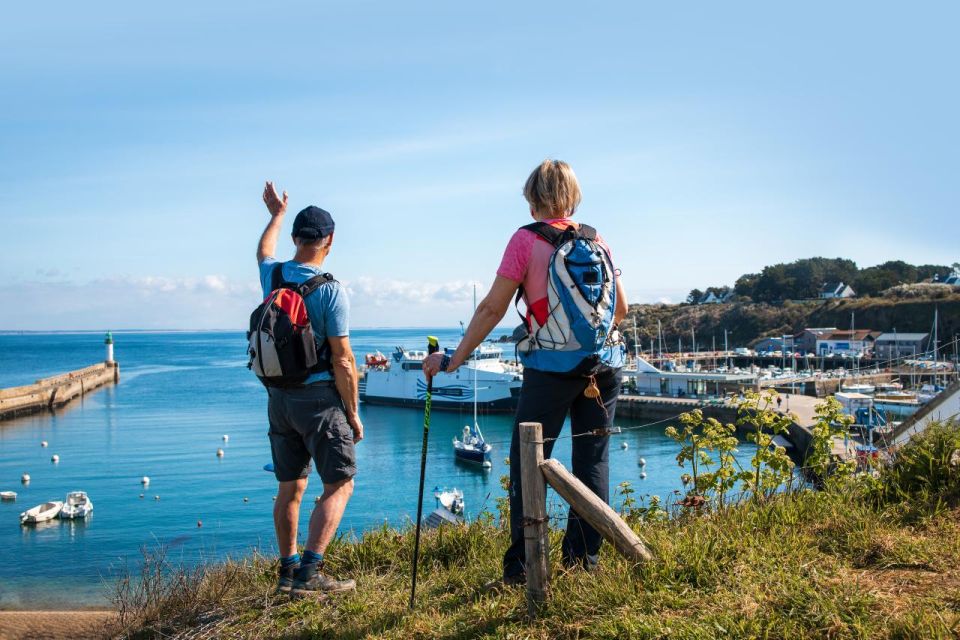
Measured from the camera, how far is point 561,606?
113 inches

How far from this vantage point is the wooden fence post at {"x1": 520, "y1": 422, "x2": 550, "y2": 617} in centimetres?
285

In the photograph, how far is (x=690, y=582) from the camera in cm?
292

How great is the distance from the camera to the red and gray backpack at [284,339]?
10.6 ft

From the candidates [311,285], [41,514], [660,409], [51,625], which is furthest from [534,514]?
[660,409]

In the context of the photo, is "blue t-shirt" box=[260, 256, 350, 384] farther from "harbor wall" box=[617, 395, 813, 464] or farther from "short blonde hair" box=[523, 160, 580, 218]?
"harbor wall" box=[617, 395, 813, 464]

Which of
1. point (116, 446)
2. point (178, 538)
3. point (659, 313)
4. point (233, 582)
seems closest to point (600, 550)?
point (233, 582)

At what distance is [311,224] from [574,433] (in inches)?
59.7

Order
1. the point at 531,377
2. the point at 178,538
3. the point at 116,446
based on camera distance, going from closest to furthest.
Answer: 1. the point at 531,377
2. the point at 178,538
3. the point at 116,446

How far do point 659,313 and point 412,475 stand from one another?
96425 millimetres

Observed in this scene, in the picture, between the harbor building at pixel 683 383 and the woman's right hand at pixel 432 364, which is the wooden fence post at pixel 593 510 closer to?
the woman's right hand at pixel 432 364

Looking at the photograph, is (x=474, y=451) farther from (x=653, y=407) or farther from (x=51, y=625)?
(x=51, y=625)

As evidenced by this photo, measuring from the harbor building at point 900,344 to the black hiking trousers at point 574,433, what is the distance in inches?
2820

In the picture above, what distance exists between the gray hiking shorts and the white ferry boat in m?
39.1

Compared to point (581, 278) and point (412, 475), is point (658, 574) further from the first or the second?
point (412, 475)
